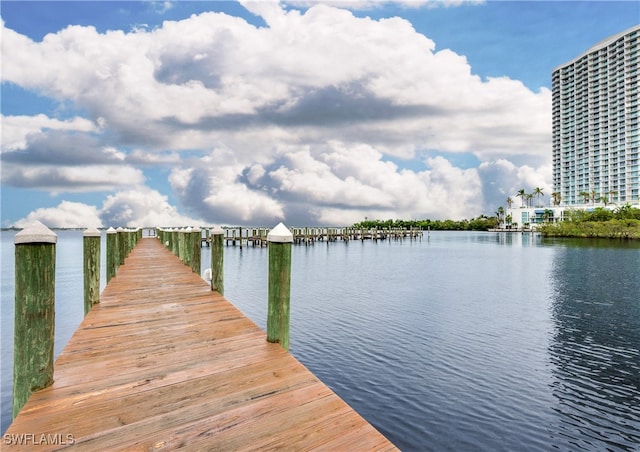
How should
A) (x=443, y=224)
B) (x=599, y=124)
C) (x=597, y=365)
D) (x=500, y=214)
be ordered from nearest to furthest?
(x=597, y=365) < (x=599, y=124) < (x=500, y=214) < (x=443, y=224)

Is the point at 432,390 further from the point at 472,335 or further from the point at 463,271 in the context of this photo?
the point at 463,271

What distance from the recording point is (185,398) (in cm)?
337

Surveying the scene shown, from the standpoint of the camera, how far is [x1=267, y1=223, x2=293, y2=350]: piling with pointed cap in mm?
4809

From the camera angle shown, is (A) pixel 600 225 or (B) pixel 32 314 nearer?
(B) pixel 32 314

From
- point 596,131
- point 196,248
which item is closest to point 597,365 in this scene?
point 196,248

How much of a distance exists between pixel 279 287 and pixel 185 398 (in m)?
1.85

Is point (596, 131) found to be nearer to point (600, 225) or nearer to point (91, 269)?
point (600, 225)

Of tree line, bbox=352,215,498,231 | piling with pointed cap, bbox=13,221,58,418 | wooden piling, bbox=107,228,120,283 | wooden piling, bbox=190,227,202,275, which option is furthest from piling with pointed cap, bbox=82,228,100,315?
tree line, bbox=352,215,498,231

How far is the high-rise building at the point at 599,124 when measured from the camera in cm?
12444

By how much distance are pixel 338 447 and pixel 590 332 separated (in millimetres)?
15341

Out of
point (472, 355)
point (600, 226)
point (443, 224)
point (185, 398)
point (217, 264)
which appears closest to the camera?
point (185, 398)

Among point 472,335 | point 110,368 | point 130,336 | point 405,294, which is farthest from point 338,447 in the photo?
point 405,294

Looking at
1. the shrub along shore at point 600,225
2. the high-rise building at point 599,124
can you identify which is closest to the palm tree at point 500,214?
the high-rise building at point 599,124

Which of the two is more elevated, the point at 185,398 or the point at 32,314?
the point at 32,314
